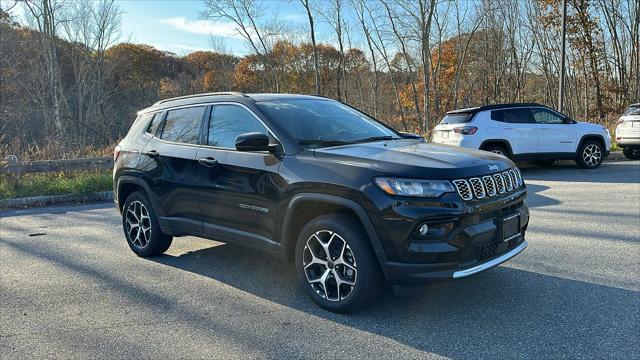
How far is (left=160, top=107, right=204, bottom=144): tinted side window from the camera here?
192 inches

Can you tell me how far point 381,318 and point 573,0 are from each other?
1045 inches

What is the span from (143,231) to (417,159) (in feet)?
11.2

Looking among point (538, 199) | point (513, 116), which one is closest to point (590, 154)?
point (513, 116)

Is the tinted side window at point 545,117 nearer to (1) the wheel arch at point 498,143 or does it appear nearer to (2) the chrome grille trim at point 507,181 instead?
(1) the wheel arch at point 498,143

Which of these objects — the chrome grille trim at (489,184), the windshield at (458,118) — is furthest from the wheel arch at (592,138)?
the chrome grille trim at (489,184)

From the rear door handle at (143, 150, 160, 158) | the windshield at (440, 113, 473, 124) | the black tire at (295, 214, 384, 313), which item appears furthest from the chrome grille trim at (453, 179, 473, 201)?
the windshield at (440, 113, 473, 124)

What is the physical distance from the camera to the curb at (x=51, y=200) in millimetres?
9852

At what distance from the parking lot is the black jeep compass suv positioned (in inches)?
16.1

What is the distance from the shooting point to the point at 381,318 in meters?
3.62

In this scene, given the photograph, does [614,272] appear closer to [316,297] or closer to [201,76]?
[316,297]

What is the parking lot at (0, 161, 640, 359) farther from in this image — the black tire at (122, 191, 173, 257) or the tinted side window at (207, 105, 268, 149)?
the tinted side window at (207, 105, 268, 149)

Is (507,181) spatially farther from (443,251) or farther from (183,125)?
(183,125)

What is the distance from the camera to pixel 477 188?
11.2ft

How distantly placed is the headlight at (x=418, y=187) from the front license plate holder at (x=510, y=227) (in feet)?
2.20
